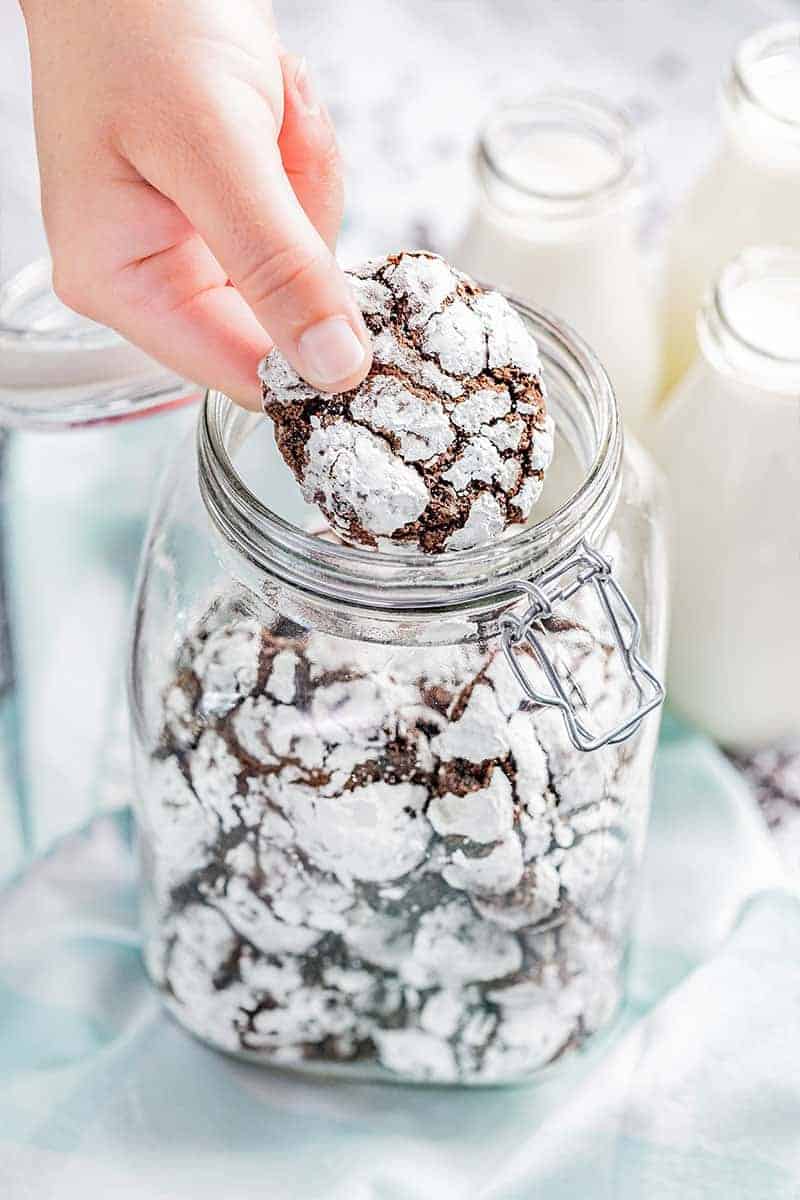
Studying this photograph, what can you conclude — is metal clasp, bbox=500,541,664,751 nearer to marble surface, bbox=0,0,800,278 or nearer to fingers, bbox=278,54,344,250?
fingers, bbox=278,54,344,250

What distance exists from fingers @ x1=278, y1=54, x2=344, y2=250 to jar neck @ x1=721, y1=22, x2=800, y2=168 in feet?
1.40

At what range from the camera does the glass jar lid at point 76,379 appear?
2.93 feet

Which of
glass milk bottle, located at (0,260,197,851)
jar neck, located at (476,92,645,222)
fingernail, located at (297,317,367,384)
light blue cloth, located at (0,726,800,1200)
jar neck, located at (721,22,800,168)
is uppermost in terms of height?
fingernail, located at (297,317,367,384)

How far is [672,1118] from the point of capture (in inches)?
29.7

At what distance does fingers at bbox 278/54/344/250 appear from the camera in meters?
0.64

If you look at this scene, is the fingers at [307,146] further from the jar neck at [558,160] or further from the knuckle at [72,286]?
the jar neck at [558,160]

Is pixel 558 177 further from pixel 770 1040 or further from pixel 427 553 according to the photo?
pixel 770 1040

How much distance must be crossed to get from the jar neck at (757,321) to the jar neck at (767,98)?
114mm

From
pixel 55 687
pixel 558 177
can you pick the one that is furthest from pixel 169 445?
pixel 558 177

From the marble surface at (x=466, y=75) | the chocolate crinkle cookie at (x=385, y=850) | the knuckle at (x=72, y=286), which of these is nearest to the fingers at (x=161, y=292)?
the knuckle at (x=72, y=286)

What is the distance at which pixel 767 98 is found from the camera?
0.97m

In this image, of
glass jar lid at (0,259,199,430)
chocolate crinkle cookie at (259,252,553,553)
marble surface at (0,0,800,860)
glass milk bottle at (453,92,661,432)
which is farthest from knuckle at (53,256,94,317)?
marble surface at (0,0,800,860)

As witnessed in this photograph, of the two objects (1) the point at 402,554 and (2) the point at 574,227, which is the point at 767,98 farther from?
(1) the point at 402,554

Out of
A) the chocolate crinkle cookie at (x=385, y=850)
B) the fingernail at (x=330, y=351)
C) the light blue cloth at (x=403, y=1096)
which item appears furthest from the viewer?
the light blue cloth at (x=403, y=1096)
